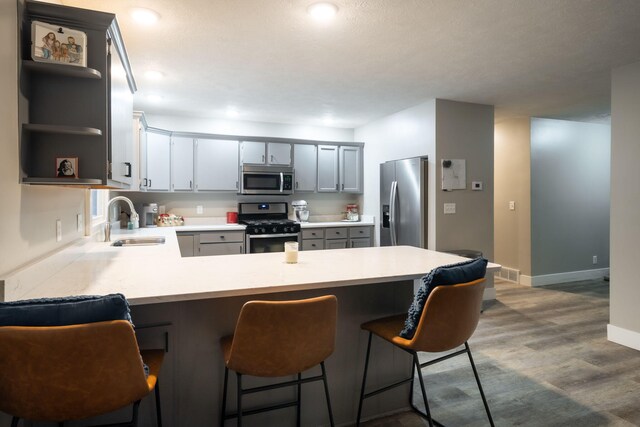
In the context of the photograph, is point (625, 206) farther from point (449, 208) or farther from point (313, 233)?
point (313, 233)

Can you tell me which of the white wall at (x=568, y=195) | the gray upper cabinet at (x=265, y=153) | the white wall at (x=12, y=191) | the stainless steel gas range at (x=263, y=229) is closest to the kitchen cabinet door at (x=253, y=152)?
the gray upper cabinet at (x=265, y=153)

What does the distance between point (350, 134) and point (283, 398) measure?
15.7ft

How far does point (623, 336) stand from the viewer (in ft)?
10.4

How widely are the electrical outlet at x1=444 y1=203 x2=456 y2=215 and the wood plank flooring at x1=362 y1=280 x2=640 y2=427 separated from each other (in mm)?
1168

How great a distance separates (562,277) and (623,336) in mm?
2370

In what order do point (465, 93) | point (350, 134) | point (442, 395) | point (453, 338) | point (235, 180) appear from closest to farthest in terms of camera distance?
1. point (453, 338)
2. point (442, 395)
3. point (465, 93)
4. point (235, 180)
5. point (350, 134)

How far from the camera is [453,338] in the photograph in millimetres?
1643

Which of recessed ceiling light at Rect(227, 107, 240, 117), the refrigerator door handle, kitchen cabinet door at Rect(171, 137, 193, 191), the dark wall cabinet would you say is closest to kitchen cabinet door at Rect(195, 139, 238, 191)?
kitchen cabinet door at Rect(171, 137, 193, 191)

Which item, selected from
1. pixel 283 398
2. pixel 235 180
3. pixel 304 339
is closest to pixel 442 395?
pixel 283 398

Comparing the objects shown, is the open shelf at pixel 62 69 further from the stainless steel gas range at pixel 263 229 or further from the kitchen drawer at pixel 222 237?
the stainless steel gas range at pixel 263 229

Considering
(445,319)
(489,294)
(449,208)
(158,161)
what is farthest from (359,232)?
(445,319)

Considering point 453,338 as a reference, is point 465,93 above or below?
above

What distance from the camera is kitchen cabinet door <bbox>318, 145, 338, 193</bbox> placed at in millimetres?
5570

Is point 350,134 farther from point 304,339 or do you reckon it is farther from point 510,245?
point 304,339
